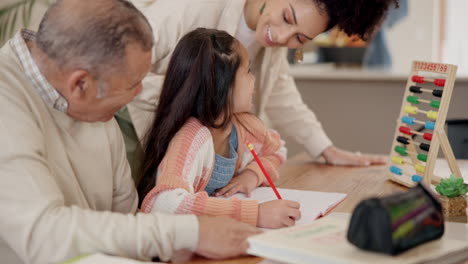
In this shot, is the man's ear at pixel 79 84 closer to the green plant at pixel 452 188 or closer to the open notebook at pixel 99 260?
the open notebook at pixel 99 260

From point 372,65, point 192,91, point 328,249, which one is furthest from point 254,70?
point 372,65

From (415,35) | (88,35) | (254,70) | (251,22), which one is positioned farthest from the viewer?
(415,35)

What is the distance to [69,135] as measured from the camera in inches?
41.7

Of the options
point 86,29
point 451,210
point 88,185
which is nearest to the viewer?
point 86,29

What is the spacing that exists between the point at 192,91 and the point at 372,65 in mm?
3546

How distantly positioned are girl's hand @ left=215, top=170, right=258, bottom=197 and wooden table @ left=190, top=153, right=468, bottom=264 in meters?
0.11

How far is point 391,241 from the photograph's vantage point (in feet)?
2.64

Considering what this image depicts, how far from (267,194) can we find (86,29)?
0.68 meters

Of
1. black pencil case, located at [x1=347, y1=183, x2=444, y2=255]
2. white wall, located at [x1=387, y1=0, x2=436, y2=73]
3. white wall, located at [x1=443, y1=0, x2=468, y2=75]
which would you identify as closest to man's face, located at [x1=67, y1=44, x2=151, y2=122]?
black pencil case, located at [x1=347, y1=183, x2=444, y2=255]

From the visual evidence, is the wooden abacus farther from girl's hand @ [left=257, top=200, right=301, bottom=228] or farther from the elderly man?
the elderly man

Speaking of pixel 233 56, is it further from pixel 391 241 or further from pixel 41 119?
pixel 391 241

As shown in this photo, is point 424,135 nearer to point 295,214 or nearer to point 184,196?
point 295,214

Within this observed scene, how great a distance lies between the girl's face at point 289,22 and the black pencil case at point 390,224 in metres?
0.79

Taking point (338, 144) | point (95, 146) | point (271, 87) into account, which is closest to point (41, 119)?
point (95, 146)
